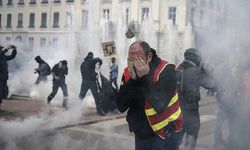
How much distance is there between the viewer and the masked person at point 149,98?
347 centimetres

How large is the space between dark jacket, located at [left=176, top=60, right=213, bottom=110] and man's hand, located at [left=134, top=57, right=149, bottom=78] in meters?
2.20

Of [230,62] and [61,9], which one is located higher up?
[61,9]

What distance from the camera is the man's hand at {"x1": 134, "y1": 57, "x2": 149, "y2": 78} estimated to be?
3.41 meters

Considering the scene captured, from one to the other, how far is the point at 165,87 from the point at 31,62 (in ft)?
50.7

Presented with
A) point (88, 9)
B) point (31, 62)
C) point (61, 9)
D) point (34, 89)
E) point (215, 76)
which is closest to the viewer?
point (215, 76)

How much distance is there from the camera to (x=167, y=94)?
357 cm

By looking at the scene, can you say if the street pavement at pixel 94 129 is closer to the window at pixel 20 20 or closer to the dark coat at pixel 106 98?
the dark coat at pixel 106 98

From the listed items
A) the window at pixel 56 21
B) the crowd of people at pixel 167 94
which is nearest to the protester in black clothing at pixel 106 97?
the crowd of people at pixel 167 94

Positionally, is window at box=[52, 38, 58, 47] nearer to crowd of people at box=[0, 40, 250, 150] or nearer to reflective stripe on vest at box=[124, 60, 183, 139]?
crowd of people at box=[0, 40, 250, 150]

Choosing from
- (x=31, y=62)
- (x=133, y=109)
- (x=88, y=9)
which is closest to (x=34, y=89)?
(x=31, y=62)

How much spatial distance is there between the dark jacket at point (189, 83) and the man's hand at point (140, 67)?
86.8 inches

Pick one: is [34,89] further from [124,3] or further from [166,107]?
[124,3]

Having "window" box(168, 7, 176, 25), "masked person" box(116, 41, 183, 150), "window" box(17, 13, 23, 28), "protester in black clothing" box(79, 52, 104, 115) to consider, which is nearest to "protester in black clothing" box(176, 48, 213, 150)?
"masked person" box(116, 41, 183, 150)

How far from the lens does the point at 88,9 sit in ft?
116
